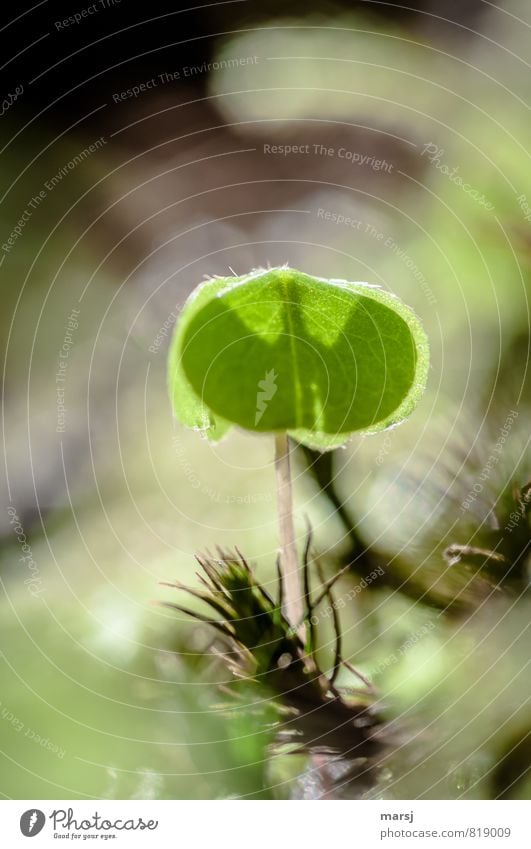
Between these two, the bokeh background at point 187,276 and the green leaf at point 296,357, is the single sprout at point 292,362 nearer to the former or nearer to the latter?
the green leaf at point 296,357

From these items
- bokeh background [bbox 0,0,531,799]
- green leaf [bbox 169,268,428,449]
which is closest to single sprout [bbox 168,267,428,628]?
green leaf [bbox 169,268,428,449]

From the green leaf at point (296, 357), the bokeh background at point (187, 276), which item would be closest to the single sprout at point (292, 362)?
the green leaf at point (296, 357)

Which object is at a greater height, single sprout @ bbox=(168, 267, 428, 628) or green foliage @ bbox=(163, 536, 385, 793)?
single sprout @ bbox=(168, 267, 428, 628)

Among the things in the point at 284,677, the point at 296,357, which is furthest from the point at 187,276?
the point at 284,677

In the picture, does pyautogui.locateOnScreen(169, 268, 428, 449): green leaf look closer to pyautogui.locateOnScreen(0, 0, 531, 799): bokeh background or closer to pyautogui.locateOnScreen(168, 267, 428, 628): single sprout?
pyautogui.locateOnScreen(168, 267, 428, 628): single sprout

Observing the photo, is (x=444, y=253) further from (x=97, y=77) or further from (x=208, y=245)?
(x=97, y=77)

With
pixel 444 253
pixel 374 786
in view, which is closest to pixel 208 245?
pixel 444 253

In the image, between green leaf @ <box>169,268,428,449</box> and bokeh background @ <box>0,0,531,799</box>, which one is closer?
green leaf @ <box>169,268,428,449</box>
